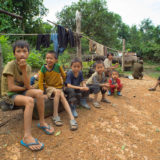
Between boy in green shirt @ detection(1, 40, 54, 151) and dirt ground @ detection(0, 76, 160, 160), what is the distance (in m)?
0.14

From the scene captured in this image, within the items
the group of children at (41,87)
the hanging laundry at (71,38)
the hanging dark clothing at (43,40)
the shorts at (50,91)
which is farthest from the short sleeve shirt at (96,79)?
the hanging dark clothing at (43,40)

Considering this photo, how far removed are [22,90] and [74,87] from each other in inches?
40.7

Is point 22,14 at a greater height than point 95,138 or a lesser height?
greater

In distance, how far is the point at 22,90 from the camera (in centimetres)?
202

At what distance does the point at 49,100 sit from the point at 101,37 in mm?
19530

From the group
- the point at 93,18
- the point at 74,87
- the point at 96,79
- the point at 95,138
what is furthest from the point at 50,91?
the point at 93,18

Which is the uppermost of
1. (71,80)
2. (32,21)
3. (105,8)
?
(105,8)

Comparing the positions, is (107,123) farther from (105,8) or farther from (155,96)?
(105,8)

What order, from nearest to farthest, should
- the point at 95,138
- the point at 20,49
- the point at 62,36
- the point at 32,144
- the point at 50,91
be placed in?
the point at 32,144, the point at 20,49, the point at 95,138, the point at 50,91, the point at 62,36

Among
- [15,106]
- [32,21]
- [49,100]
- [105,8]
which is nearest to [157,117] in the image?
[49,100]

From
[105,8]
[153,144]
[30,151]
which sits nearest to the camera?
[30,151]

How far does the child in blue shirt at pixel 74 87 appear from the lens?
2.72 m

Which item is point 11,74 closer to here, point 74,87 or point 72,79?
point 74,87

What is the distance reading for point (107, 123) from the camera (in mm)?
2607
